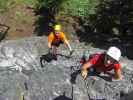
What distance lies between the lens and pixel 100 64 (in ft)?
40.2

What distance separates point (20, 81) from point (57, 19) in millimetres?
4704

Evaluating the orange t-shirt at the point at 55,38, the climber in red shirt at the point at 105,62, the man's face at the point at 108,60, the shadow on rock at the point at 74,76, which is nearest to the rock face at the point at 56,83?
the shadow on rock at the point at 74,76

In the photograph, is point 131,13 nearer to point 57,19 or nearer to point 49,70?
point 57,19

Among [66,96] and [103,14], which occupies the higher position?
[103,14]

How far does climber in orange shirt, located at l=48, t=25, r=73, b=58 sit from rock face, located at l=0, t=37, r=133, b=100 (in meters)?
0.45

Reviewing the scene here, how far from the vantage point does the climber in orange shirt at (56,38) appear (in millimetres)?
14867

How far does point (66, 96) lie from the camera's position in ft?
43.0

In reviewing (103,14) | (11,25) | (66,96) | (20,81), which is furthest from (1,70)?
(103,14)

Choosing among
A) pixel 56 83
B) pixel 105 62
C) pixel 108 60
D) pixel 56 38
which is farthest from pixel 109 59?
pixel 56 38

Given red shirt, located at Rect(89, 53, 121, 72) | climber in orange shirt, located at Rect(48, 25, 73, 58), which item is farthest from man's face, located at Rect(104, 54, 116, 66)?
climber in orange shirt, located at Rect(48, 25, 73, 58)

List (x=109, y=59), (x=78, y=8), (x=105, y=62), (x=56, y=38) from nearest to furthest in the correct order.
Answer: (x=109, y=59) → (x=105, y=62) → (x=56, y=38) → (x=78, y=8)

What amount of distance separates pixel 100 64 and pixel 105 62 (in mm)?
284

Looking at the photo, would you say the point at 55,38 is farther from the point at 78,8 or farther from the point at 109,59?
the point at 109,59

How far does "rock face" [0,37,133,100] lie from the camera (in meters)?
13.0
